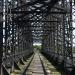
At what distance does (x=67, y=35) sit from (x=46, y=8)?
7552 mm

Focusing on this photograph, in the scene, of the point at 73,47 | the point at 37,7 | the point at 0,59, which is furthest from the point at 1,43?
the point at 37,7

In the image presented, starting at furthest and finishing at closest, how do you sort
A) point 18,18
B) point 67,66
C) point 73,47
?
point 18,18
point 73,47
point 67,66

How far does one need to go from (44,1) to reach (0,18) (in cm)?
1068

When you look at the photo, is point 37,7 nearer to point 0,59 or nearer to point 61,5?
point 61,5

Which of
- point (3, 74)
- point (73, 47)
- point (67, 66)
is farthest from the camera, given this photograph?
point (73, 47)

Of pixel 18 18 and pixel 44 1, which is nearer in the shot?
pixel 44 1

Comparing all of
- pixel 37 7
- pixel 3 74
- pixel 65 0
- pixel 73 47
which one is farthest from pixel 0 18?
pixel 37 7

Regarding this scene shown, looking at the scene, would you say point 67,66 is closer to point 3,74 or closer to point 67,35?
point 67,35

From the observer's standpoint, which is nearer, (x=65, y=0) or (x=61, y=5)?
(x=65, y=0)

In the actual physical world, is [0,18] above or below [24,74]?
above

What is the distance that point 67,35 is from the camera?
23469 mm

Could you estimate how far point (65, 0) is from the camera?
26.1 meters

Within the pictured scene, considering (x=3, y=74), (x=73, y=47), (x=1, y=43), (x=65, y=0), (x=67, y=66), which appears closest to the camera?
(x=3, y=74)

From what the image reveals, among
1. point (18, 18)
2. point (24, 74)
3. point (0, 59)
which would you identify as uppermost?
point (18, 18)
